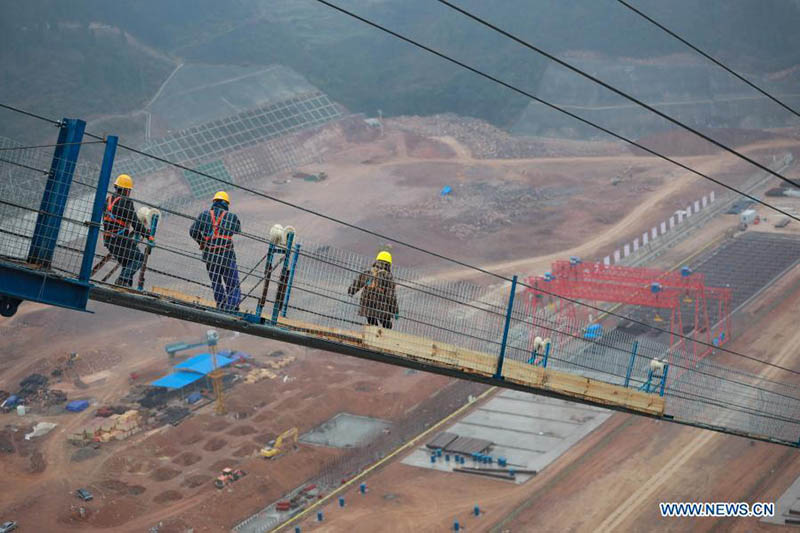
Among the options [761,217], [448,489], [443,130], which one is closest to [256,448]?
[448,489]

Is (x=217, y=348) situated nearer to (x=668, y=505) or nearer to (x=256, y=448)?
(x=256, y=448)

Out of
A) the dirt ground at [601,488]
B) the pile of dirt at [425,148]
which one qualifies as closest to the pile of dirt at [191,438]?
the dirt ground at [601,488]

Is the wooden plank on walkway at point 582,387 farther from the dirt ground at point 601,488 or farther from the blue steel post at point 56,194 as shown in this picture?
the dirt ground at point 601,488

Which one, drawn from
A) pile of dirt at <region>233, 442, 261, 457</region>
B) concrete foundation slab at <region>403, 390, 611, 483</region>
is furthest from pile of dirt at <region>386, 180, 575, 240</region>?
pile of dirt at <region>233, 442, 261, 457</region>

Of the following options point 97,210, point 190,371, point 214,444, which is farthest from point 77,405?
point 97,210

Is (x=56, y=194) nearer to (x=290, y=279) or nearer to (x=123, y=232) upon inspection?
(x=123, y=232)

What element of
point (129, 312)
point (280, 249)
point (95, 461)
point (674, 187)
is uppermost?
point (674, 187)

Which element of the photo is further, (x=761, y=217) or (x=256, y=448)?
(x=761, y=217)
